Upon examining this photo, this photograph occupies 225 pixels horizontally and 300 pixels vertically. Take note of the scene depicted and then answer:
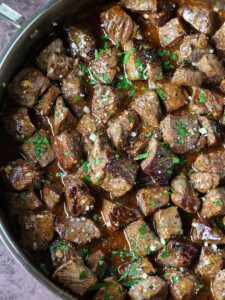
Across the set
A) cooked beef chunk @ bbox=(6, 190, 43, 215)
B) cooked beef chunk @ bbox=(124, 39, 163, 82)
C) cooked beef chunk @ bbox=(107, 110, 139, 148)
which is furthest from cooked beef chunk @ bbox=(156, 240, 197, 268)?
cooked beef chunk @ bbox=(124, 39, 163, 82)

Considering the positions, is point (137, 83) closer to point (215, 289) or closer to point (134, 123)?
point (134, 123)

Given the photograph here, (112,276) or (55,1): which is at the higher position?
(55,1)

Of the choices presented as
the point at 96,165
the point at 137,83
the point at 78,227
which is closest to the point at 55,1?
the point at 137,83

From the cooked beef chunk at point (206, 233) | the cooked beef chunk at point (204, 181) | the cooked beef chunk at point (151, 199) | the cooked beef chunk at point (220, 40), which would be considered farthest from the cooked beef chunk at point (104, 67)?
the cooked beef chunk at point (206, 233)

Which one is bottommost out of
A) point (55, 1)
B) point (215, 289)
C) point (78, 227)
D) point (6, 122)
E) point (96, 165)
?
point (215, 289)

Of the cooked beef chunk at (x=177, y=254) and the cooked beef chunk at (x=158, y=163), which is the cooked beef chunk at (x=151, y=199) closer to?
the cooked beef chunk at (x=158, y=163)

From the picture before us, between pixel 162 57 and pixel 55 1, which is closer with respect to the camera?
pixel 55 1
